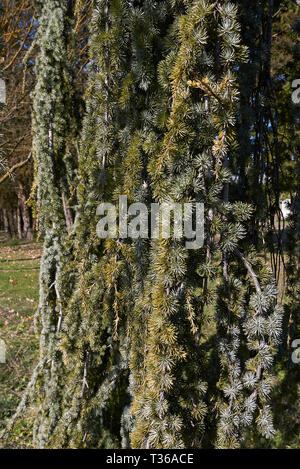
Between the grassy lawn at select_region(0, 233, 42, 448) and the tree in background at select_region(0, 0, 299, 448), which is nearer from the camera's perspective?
the tree in background at select_region(0, 0, 299, 448)

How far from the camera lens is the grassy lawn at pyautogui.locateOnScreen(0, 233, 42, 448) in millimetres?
3043

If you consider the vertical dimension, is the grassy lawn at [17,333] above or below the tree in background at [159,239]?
below

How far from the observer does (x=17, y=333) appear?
475 centimetres

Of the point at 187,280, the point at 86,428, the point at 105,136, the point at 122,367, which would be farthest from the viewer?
the point at 122,367

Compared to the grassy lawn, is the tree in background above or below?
above

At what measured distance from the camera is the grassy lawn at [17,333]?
9.98 feet

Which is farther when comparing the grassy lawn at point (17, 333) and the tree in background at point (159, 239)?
the grassy lawn at point (17, 333)

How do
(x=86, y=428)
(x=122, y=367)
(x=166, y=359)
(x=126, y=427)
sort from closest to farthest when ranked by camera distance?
1. (x=166, y=359)
2. (x=86, y=428)
3. (x=122, y=367)
4. (x=126, y=427)

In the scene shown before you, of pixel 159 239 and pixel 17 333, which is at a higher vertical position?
pixel 159 239

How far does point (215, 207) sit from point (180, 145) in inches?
10.2

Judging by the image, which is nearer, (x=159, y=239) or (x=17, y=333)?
(x=159, y=239)

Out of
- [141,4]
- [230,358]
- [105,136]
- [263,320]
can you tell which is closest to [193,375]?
[230,358]

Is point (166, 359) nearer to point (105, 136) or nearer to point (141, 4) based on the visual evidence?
point (105, 136)
